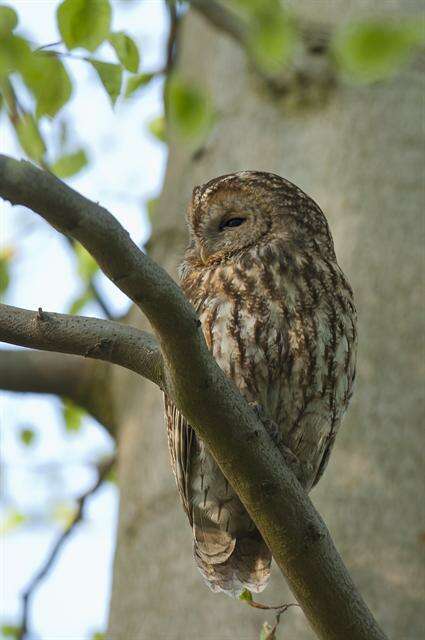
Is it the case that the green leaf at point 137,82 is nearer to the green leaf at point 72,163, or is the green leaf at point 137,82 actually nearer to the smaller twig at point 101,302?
the green leaf at point 72,163

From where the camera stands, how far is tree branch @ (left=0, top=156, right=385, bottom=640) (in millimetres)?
1758

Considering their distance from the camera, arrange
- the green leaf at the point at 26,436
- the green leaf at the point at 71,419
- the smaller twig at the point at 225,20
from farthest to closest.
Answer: the green leaf at the point at 26,436, the green leaf at the point at 71,419, the smaller twig at the point at 225,20

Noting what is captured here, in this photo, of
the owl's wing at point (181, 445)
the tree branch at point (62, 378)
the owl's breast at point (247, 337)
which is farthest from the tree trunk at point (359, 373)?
the owl's breast at point (247, 337)

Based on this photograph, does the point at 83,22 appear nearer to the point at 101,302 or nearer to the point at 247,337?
the point at 247,337

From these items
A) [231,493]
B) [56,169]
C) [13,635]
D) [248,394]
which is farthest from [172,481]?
[13,635]

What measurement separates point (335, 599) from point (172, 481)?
4.33 ft

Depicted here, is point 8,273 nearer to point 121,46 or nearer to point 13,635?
point 13,635

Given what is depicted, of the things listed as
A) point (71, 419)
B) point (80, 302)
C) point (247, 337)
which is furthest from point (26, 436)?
point (247, 337)

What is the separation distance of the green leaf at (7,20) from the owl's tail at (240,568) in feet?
5.17

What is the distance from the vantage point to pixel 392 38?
2.12m

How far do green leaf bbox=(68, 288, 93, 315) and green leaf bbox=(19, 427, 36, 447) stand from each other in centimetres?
70

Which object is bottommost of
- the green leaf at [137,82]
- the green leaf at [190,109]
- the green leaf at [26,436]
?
the green leaf at [190,109]

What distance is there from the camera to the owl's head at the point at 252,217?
3157 mm

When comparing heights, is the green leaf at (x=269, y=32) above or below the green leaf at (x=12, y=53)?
above
